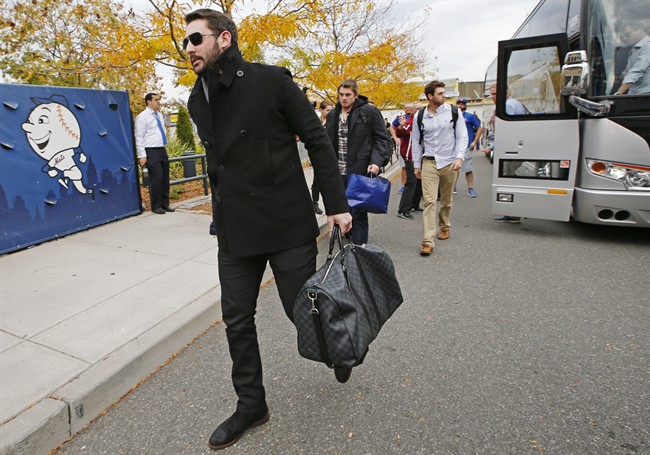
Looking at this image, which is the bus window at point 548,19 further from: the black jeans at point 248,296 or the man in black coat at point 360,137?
the black jeans at point 248,296

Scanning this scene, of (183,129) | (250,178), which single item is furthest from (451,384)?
(183,129)

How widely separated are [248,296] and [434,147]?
3.86 metres

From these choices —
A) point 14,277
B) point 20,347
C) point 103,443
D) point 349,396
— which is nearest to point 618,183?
point 349,396

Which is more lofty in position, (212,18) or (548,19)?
(548,19)

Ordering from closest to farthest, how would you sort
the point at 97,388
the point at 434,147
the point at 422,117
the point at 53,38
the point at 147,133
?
1. the point at 97,388
2. the point at 434,147
3. the point at 422,117
4. the point at 147,133
5. the point at 53,38

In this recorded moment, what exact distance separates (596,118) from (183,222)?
5669 mm

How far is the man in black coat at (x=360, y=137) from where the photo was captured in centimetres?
→ 497

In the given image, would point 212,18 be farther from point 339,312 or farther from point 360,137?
point 360,137

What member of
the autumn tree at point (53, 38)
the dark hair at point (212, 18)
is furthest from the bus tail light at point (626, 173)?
the autumn tree at point (53, 38)

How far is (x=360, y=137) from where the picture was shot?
503 cm

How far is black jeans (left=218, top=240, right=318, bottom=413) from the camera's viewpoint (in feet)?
7.36

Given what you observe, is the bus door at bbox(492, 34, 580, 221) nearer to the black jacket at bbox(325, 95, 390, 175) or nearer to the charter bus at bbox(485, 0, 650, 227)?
the charter bus at bbox(485, 0, 650, 227)

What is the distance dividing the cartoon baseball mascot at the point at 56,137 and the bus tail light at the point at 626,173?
21.8 ft

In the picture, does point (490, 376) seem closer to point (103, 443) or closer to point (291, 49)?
point (103, 443)
